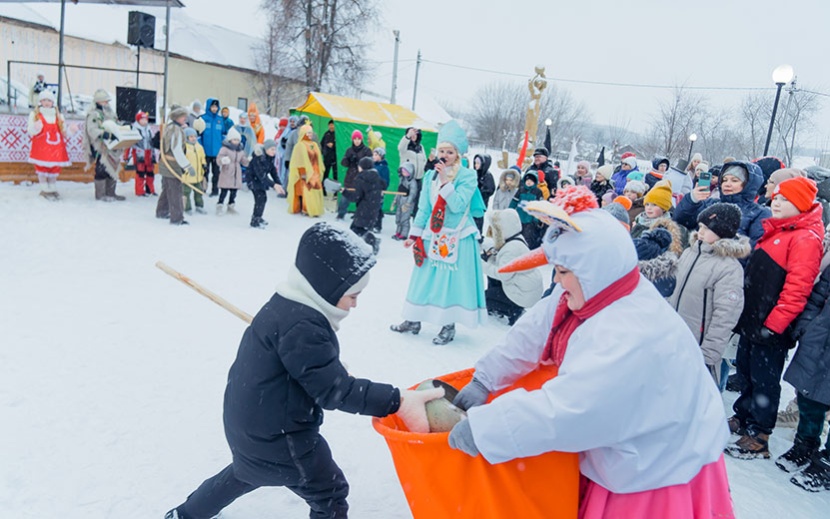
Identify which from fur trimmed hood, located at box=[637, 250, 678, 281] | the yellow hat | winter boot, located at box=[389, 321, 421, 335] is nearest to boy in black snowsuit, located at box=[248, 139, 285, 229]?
winter boot, located at box=[389, 321, 421, 335]

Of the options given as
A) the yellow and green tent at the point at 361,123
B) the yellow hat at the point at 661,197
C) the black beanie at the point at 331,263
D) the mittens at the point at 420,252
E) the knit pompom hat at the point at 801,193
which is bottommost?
the mittens at the point at 420,252

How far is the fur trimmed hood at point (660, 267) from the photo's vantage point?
4062mm

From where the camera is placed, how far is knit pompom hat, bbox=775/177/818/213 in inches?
148

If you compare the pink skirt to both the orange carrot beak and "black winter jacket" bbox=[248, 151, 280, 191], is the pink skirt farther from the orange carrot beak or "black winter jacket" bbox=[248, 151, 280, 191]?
"black winter jacket" bbox=[248, 151, 280, 191]

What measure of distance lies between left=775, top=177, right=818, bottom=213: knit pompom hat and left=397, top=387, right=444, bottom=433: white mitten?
120 inches

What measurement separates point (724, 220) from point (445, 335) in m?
2.79

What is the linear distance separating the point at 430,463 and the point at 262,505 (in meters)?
1.56

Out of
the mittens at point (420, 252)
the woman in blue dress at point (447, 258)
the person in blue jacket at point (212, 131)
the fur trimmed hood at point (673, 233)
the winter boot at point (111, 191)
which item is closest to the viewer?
the fur trimmed hood at point (673, 233)

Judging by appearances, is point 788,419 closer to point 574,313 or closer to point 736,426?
point 736,426

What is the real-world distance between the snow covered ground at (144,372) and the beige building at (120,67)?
10.5m

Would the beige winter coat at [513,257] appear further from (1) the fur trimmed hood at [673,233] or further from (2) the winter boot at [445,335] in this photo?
(1) the fur trimmed hood at [673,233]

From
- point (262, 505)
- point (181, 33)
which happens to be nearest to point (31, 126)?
point (262, 505)

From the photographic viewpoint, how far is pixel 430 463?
6.28 ft

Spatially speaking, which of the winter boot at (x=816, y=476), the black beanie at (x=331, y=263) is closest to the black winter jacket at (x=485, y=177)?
the winter boot at (x=816, y=476)
